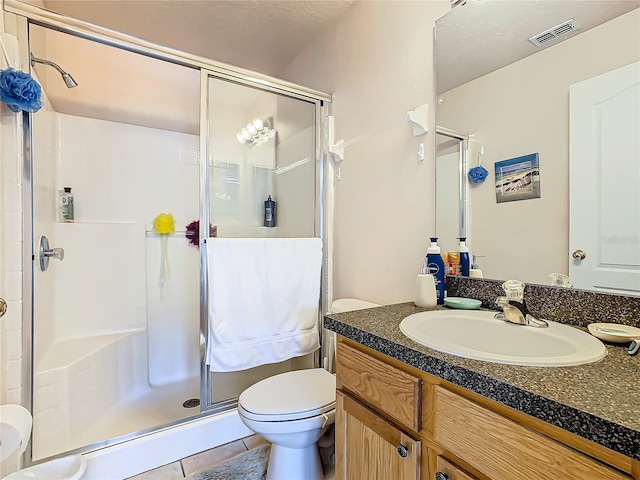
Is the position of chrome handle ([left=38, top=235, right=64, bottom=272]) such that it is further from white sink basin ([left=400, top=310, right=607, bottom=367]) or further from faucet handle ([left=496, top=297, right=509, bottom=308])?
faucet handle ([left=496, top=297, right=509, bottom=308])

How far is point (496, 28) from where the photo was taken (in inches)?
46.5

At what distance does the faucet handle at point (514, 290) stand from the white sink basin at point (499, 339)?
3.3 inches

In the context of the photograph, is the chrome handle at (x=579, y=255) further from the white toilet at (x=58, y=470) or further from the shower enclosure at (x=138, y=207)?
the white toilet at (x=58, y=470)

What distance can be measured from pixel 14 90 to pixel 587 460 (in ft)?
5.95

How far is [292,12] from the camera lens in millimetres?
1873

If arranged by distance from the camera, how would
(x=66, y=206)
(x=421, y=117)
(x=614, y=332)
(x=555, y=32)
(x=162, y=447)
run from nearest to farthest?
(x=614, y=332) < (x=555, y=32) < (x=421, y=117) < (x=162, y=447) < (x=66, y=206)

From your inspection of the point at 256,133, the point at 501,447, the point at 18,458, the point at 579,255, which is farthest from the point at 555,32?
the point at 18,458

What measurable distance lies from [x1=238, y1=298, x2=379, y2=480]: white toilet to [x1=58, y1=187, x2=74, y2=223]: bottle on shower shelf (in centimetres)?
168

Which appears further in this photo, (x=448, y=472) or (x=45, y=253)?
(x=45, y=253)

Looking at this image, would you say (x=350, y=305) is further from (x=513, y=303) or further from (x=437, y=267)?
(x=513, y=303)

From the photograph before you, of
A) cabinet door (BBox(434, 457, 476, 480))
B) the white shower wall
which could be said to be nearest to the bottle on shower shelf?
the white shower wall

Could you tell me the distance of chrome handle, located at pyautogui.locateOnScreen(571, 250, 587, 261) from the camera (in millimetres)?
943

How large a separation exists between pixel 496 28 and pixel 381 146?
2.09ft

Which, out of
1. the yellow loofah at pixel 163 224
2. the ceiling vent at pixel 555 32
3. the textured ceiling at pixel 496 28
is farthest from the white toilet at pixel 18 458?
the ceiling vent at pixel 555 32
